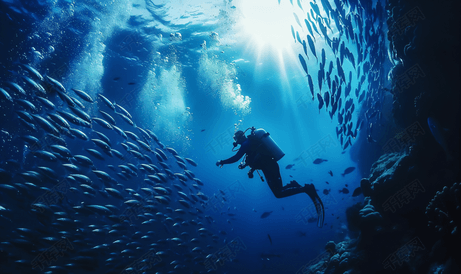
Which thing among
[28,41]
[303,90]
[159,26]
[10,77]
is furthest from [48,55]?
[303,90]

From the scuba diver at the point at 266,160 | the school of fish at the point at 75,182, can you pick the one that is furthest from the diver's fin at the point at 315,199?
the school of fish at the point at 75,182

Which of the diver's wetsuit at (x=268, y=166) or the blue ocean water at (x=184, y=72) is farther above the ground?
the blue ocean water at (x=184, y=72)

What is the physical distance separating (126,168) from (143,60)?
14.3m

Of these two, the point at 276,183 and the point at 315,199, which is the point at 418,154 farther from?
the point at 276,183

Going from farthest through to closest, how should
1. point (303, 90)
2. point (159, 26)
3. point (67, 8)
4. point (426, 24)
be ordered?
point (303, 90)
point (159, 26)
point (67, 8)
point (426, 24)

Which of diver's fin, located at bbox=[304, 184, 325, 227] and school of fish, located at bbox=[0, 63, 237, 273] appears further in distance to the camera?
diver's fin, located at bbox=[304, 184, 325, 227]

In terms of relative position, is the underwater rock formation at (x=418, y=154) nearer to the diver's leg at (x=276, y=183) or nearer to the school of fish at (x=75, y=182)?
the diver's leg at (x=276, y=183)

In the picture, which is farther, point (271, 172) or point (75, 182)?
point (75, 182)

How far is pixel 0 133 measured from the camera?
15555 millimetres

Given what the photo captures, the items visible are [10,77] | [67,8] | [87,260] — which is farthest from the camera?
[10,77]

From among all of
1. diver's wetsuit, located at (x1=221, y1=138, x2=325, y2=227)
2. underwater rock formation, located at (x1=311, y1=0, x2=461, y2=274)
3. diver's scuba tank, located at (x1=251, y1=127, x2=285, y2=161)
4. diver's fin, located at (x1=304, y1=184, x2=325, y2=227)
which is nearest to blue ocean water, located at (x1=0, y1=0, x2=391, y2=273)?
underwater rock formation, located at (x1=311, y1=0, x2=461, y2=274)

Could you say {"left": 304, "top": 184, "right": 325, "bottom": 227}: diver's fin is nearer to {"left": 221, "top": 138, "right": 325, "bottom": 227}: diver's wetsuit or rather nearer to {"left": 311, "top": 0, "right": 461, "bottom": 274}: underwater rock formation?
{"left": 221, "top": 138, "right": 325, "bottom": 227}: diver's wetsuit

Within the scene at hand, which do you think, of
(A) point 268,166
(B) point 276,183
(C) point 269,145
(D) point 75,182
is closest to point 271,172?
(A) point 268,166

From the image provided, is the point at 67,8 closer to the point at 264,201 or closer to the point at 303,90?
the point at 303,90
